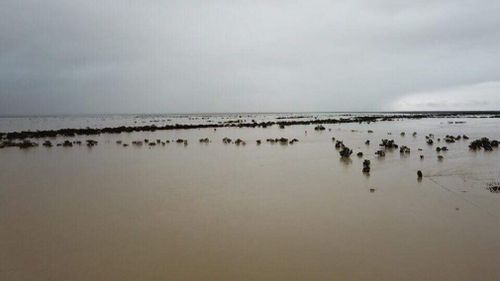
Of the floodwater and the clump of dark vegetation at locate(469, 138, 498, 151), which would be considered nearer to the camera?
the floodwater

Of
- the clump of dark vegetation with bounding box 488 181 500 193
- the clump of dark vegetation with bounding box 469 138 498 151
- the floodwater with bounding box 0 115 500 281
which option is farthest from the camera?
the clump of dark vegetation with bounding box 469 138 498 151

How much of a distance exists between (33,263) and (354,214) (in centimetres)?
599

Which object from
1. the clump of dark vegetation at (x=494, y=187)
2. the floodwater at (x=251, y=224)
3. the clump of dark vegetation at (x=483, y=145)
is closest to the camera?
the floodwater at (x=251, y=224)

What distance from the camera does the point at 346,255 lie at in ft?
20.9

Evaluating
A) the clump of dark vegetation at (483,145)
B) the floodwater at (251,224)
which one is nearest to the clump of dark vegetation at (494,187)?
the floodwater at (251,224)

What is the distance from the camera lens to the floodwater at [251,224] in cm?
595

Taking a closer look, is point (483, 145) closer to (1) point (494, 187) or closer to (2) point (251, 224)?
(1) point (494, 187)

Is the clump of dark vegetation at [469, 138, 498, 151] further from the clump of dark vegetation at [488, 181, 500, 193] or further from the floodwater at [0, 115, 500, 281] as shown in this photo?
the clump of dark vegetation at [488, 181, 500, 193]

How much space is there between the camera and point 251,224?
800 centimetres

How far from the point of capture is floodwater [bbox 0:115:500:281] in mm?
5953

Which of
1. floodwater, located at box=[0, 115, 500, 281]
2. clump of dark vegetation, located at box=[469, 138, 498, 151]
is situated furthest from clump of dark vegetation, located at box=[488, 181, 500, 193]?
clump of dark vegetation, located at box=[469, 138, 498, 151]

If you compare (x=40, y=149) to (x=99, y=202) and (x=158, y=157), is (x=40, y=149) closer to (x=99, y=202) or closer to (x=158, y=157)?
(x=158, y=157)

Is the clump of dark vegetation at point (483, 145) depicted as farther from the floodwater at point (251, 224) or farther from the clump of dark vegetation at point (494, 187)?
the clump of dark vegetation at point (494, 187)

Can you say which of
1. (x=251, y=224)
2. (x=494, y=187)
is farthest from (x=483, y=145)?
(x=251, y=224)
